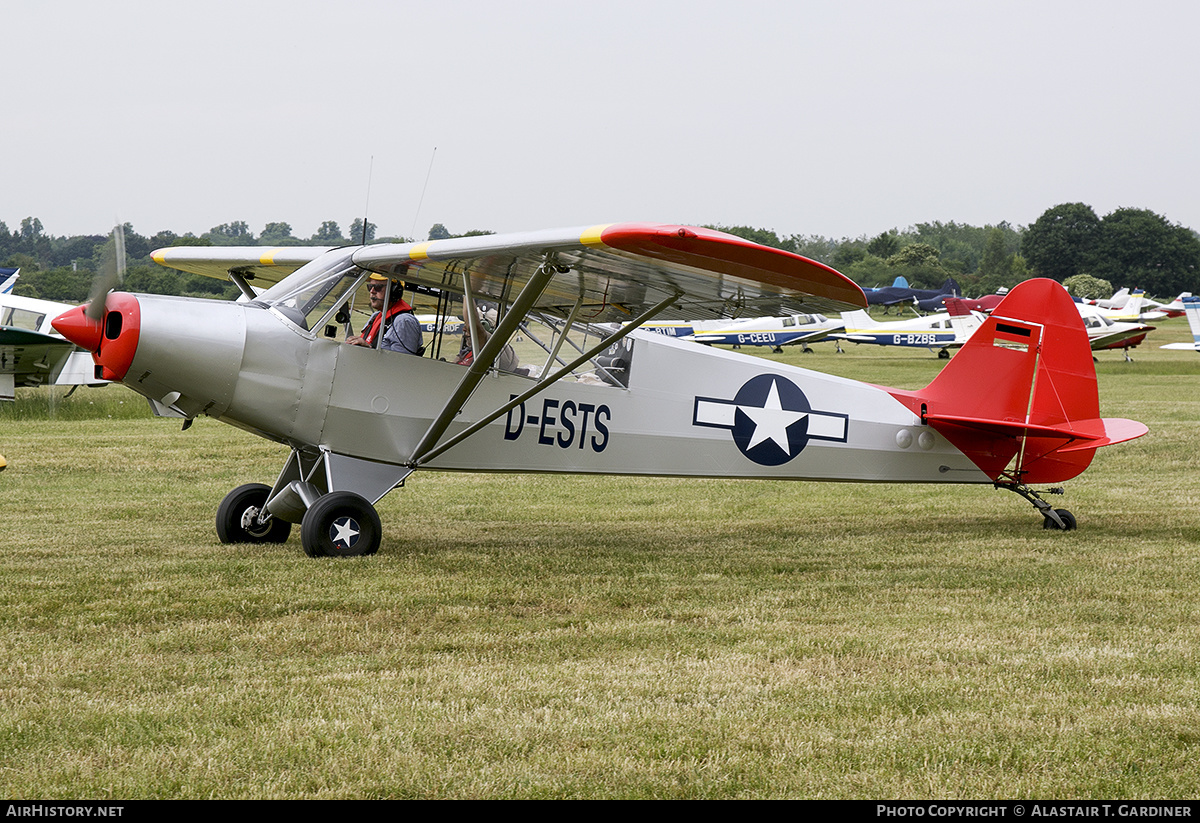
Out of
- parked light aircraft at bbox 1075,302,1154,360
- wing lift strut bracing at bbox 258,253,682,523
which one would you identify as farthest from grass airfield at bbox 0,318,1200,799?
parked light aircraft at bbox 1075,302,1154,360

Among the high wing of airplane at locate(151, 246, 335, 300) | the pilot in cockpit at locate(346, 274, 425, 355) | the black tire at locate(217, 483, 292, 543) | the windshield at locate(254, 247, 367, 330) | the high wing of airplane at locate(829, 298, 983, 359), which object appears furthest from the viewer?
the high wing of airplane at locate(829, 298, 983, 359)

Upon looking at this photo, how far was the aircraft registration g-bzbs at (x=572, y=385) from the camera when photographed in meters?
6.94

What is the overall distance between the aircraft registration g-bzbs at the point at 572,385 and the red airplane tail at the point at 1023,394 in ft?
0.06

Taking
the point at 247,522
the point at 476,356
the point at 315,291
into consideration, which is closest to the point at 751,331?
the point at 247,522

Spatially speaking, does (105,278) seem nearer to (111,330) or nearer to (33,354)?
(111,330)

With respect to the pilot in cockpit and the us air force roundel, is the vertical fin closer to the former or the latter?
the us air force roundel

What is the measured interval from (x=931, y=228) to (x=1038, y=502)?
181483 millimetres

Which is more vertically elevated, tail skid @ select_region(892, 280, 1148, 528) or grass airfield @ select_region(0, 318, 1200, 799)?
tail skid @ select_region(892, 280, 1148, 528)

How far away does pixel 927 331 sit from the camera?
44750 mm

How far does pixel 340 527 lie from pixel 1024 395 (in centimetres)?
569

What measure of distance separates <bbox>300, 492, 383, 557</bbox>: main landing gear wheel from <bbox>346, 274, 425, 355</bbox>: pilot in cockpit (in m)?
1.09

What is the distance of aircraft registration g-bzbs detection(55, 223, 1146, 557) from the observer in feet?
22.8

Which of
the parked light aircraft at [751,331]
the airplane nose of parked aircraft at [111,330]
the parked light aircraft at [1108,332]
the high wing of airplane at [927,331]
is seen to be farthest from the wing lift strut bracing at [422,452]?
the parked light aircraft at [751,331]
